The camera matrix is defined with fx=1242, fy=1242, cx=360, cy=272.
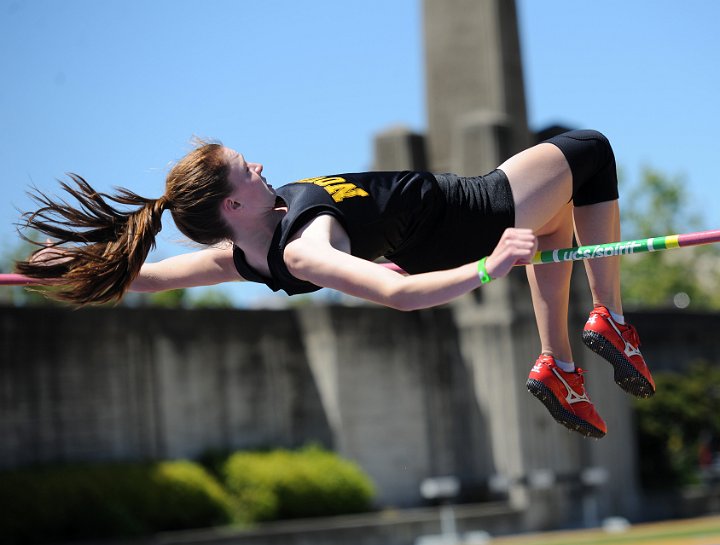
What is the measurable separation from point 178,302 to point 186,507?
3195cm

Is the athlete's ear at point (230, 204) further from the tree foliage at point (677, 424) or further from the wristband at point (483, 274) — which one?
the tree foliage at point (677, 424)

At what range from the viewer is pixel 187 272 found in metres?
6.05

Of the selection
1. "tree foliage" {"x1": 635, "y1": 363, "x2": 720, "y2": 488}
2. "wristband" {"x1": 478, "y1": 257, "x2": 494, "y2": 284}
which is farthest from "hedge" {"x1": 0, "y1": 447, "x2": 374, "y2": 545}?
"wristband" {"x1": 478, "y1": 257, "x2": 494, "y2": 284}

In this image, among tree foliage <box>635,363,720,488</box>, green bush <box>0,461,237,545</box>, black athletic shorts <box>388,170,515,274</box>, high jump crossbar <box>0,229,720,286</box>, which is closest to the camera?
high jump crossbar <box>0,229,720,286</box>

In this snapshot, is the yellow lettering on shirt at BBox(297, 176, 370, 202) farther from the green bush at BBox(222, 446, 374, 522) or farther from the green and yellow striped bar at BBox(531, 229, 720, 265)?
the green bush at BBox(222, 446, 374, 522)

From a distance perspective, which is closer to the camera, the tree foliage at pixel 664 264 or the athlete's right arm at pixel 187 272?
the athlete's right arm at pixel 187 272

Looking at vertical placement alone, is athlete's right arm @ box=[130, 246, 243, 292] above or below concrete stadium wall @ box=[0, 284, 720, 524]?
above

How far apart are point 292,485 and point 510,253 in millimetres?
14051

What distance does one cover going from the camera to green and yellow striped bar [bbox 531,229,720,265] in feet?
16.6

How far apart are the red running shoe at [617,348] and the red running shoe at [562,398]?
22 centimetres

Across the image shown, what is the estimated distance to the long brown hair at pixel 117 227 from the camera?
520 cm

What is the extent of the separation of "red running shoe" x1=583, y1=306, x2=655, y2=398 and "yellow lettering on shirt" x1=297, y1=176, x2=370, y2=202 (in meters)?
1.33

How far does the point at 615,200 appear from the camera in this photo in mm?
5875

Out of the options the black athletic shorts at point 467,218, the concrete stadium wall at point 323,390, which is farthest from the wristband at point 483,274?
the concrete stadium wall at point 323,390
